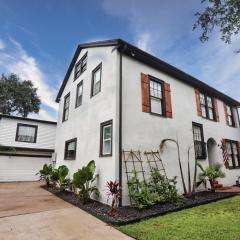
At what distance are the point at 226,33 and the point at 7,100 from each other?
30.3 m

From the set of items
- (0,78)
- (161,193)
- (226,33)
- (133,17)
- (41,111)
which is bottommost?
(161,193)

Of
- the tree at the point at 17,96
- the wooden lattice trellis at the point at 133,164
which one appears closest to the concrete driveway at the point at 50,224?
the wooden lattice trellis at the point at 133,164

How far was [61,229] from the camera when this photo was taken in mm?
4543

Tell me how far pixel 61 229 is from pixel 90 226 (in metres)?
0.72

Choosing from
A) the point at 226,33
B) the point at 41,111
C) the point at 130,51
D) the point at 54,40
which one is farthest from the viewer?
the point at 41,111

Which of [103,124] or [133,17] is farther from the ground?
[133,17]

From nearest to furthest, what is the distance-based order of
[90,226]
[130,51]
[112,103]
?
[90,226]
[112,103]
[130,51]

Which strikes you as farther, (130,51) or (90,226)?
(130,51)

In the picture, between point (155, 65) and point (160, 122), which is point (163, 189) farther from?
point (155, 65)

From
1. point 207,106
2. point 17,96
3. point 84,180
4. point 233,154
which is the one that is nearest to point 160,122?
point 84,180

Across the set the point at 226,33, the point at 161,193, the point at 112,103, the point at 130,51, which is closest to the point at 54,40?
the point at 130,51

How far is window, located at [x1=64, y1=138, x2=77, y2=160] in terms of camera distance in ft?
34.7

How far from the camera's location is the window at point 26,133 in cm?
1670

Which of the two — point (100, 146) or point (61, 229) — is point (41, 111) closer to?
point (100, 146)
